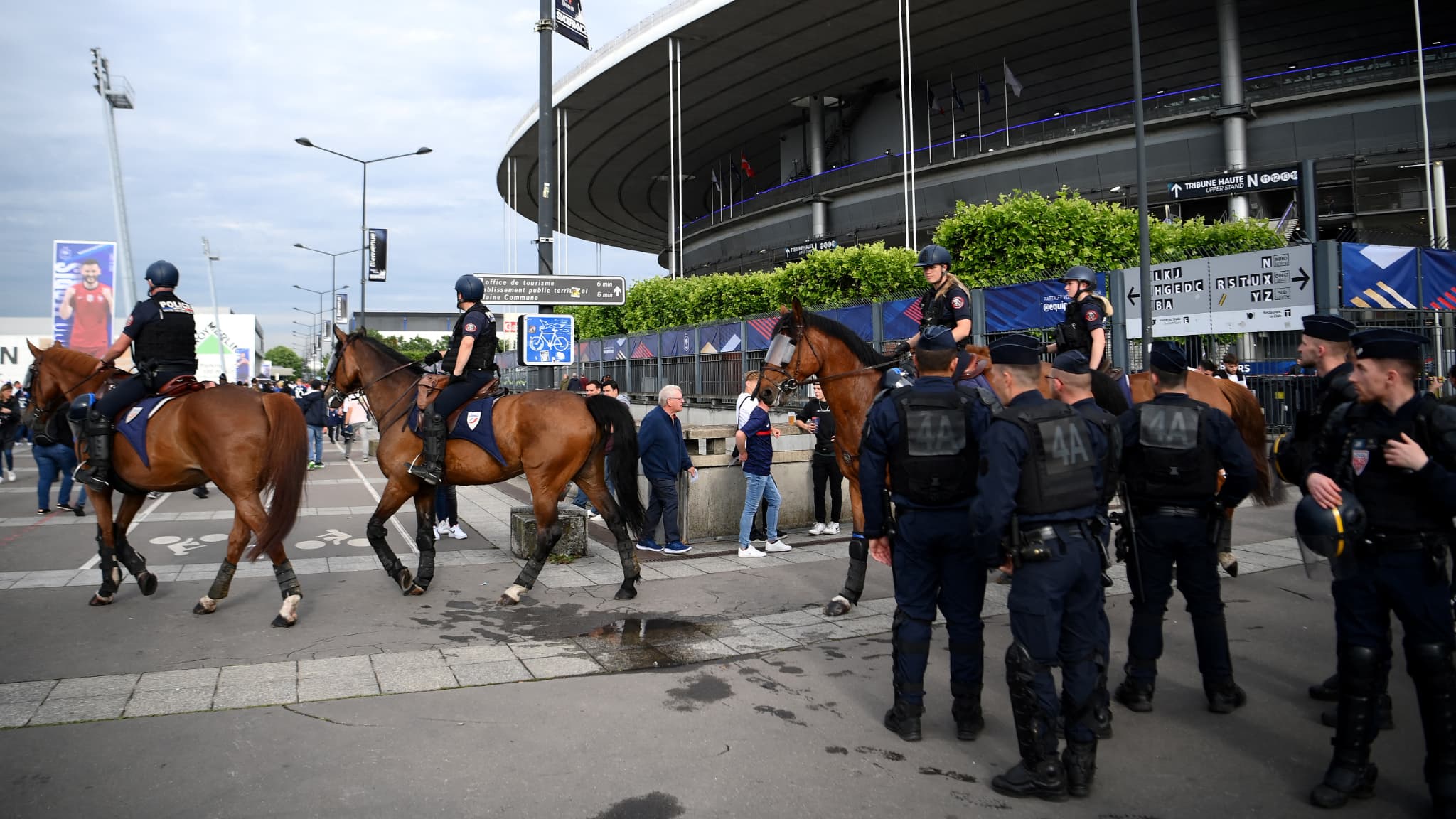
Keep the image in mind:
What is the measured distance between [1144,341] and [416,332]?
136 metres

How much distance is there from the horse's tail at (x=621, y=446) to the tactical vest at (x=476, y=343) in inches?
41.8

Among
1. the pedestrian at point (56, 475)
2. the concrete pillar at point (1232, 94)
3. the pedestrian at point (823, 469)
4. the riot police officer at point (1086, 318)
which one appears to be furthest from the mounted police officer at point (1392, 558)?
the concrete pillar at point (1232, 94)

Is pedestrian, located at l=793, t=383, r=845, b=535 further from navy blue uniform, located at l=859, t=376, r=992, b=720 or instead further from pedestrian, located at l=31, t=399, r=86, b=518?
pedestrian, located at l=31, t=399, r=86, b=518

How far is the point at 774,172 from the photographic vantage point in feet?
196

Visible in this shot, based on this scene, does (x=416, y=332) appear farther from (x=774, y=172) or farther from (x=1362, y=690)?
(x=1362, y=690)

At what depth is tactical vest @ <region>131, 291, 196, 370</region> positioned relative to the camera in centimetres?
754

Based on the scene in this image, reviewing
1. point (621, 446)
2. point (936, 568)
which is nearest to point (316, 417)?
point (621, 446)

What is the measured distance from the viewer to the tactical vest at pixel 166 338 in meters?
7.54

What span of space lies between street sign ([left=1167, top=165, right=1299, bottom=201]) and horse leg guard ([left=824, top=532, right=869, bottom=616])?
23296 mm

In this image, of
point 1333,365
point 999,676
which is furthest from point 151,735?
point 1333,365

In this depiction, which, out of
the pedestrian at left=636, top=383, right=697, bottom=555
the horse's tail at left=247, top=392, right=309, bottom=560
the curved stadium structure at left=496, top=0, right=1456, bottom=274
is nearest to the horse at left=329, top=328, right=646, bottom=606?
the horse's tail at left=247, top=392, right=309, bottom=560

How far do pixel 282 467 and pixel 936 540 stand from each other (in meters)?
5.40

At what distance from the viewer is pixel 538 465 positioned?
26.1 feet

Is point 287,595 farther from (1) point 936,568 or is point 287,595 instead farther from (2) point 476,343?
(1) point 936,568
